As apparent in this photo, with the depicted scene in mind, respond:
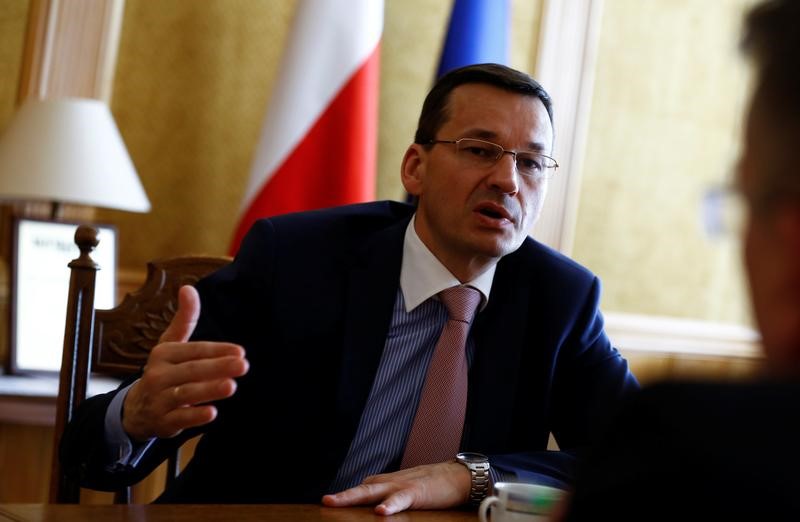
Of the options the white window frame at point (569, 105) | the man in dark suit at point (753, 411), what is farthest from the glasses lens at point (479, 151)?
the white window frame at point (569, 105)

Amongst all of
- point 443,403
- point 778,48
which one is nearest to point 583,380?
point 443,403

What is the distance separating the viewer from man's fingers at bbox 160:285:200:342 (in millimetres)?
1389

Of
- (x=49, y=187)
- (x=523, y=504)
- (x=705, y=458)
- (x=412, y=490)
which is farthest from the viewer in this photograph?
(x=49, y=187)

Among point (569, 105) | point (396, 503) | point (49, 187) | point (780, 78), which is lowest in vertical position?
point (396, 503)

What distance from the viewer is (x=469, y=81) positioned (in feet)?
6.64

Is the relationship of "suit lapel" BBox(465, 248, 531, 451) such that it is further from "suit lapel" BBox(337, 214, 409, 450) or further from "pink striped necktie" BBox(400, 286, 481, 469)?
"suit lapel" BBox(337, 214, 409, 450)

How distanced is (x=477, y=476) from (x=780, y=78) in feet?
3.45

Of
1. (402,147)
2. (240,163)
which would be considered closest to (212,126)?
(240,163)

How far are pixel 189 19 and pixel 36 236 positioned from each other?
1.03 m

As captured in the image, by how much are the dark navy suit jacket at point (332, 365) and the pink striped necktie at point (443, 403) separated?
1.4 inches

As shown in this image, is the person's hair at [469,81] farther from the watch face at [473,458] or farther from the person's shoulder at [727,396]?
the person's shoulder at [727,396]

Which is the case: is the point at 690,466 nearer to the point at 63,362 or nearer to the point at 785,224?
the point at 785,224

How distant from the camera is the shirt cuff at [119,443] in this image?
1543 millimetres

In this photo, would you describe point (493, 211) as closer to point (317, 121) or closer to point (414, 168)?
point (414, 168)
